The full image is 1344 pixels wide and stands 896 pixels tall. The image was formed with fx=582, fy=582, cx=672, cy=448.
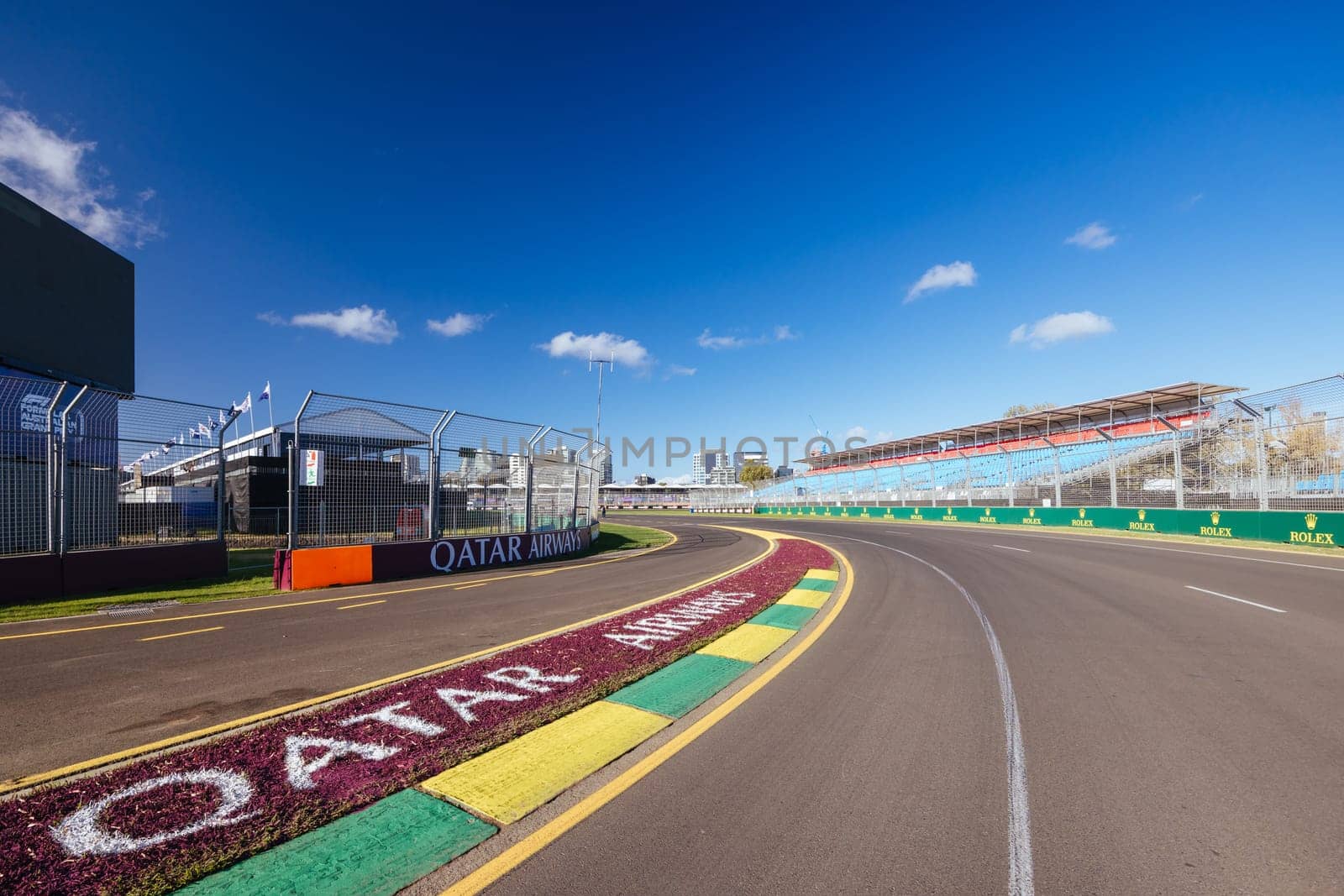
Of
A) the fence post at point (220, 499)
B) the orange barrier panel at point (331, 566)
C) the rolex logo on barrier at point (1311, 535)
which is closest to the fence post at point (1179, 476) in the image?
the rolex logo on barrier at point (1311, 535)

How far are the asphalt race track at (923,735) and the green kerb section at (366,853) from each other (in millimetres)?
173

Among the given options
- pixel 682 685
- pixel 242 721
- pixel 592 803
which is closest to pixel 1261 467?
pixel 682 685

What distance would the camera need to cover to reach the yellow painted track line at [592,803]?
267 centimetres

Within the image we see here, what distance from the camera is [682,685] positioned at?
5379 millimetres

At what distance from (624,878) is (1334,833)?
142 inches

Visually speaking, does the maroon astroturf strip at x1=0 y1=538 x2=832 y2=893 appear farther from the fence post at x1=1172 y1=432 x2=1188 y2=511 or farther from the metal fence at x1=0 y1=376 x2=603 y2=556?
the fence post at x1=1172 y1=432 x2=1188 y2=511

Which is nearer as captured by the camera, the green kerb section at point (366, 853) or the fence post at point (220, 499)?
the green kerb section at point (366, 853)

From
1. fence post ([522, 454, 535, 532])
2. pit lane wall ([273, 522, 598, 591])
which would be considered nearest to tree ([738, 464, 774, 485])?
fence post ([522, 454, 535, 532])

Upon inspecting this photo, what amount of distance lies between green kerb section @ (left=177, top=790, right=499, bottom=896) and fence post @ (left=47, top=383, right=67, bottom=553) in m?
11.0

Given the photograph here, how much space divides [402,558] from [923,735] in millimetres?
11393

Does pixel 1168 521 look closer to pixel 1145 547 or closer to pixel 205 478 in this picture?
pixel 1145 547

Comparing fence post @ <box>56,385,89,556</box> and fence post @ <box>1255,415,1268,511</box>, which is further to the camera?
fence post @ <box>1255,415,1268,511</box>

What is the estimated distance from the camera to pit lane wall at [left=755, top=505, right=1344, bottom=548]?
17.6 metres

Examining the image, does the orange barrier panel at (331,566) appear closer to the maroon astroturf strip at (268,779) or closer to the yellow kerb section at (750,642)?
the maroon astroturf strip at (268,779)
